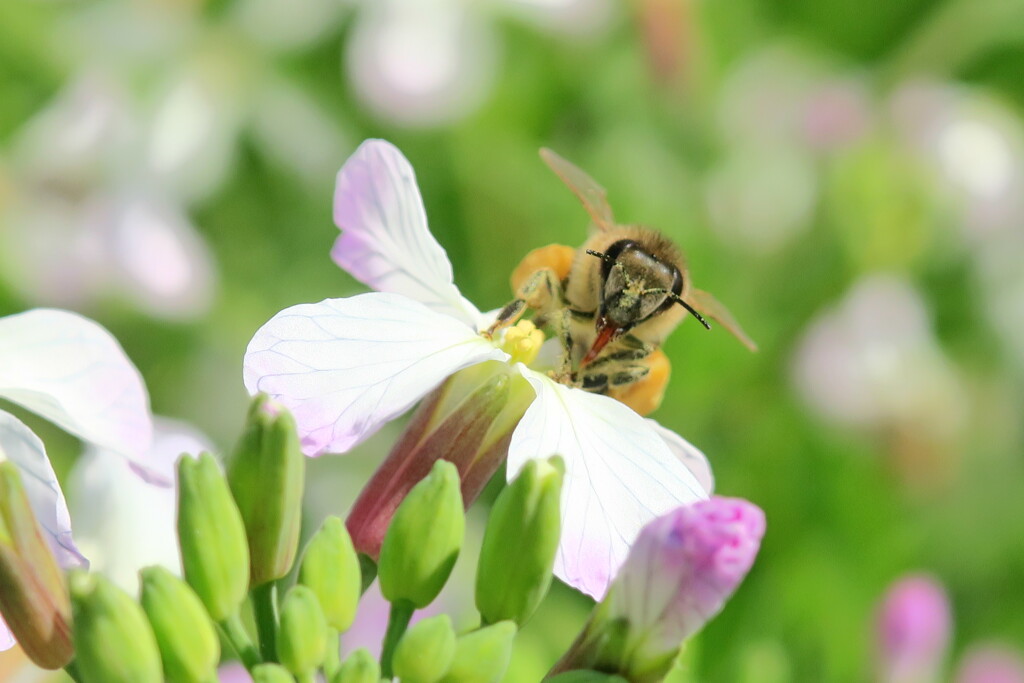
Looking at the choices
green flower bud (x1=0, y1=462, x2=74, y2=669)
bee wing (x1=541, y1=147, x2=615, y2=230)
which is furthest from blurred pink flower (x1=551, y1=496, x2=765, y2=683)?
bee wing (x1=541, y1=147, x2=615, y2=230)

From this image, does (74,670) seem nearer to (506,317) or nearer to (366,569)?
(366,569)

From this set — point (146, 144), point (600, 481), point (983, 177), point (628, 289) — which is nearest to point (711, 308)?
point (628, 289)

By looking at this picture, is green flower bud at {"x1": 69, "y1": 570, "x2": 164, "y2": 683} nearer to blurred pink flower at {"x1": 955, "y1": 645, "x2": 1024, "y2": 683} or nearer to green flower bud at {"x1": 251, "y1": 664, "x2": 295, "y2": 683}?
green flower bud at {"x1": 251, "y1": 664, "x2": 295, "y2": 683}

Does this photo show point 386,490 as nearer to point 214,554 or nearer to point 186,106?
point 214,554

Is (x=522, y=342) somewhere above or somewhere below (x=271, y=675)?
above

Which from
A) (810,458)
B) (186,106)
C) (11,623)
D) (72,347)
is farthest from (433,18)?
(11,623)

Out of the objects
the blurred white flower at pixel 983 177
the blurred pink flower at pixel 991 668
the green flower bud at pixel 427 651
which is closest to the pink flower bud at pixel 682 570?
the green flower bud at pixel 427 651

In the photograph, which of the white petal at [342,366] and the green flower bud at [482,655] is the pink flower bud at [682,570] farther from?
the white petal at [342,366]
